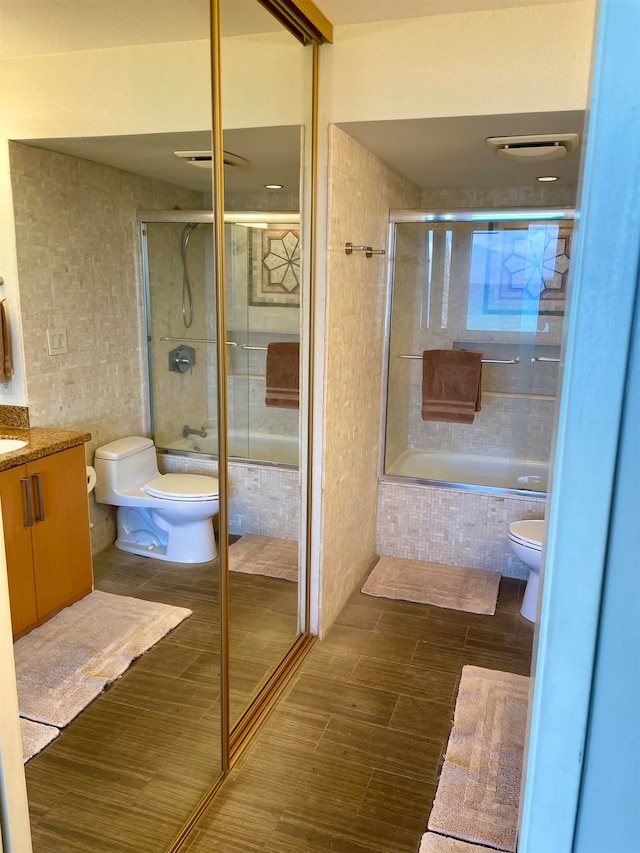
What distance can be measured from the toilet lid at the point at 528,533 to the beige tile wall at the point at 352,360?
0.79m

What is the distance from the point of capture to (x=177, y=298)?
70.8 inches

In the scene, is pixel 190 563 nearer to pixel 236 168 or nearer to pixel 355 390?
pixel 236 168

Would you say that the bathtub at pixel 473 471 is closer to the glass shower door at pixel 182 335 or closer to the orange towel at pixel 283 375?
the orange towel at pixel 283 375

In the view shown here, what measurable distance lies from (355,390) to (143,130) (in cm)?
177

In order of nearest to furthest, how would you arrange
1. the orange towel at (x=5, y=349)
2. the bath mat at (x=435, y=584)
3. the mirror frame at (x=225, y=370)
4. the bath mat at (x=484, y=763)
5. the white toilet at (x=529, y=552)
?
the orange towel at (x=5, y=349) → the mirror frame at (x=225, y=370) → the bath mat at (x=484, y=763) → the white toilet at (x=529, y=552) → the bath mat at (x=435, y=584)

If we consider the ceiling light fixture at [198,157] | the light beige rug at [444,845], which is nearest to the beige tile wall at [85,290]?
the ceiling light fixture at [198,157]

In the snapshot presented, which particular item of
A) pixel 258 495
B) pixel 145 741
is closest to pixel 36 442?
pixel 145 741

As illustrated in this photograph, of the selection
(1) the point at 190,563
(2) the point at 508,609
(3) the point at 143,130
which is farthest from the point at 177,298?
(2) the point at 508,609

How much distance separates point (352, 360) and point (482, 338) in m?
1.36

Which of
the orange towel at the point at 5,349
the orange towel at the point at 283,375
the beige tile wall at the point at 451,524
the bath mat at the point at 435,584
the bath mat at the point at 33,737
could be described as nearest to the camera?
the orange towel at the point at 5,349

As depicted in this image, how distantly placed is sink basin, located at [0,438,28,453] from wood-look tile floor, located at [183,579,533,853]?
1.33 meters

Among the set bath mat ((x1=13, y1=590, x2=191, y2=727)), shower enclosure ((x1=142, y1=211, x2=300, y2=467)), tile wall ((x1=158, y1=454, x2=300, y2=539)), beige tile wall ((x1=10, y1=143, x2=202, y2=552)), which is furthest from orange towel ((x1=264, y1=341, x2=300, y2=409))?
bath mat ((x1=13, y1=590, x2=191, y2=727))

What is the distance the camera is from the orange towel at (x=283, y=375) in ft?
8.54

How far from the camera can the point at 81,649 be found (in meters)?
1.53
